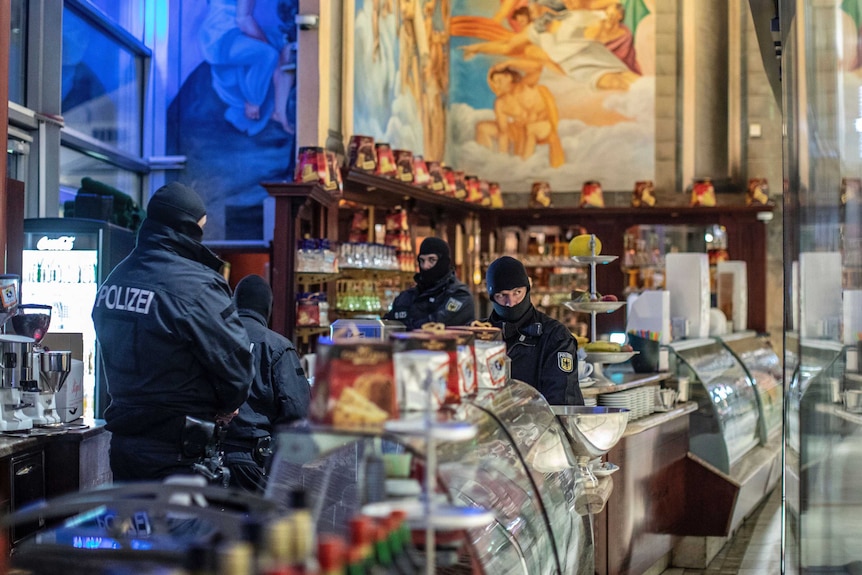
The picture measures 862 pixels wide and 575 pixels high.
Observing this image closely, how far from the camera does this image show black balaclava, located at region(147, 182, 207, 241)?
4273 millimetres

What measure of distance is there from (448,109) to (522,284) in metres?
→ 10.9

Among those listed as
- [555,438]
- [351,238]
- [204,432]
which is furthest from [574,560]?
[351,238]

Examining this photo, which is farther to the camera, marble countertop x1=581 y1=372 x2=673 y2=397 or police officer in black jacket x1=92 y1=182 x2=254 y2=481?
marble countertop x1=581 y1=372 x2=673 y2=397

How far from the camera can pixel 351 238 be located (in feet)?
32.6

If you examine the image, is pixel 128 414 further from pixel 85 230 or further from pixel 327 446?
pixel 85 230

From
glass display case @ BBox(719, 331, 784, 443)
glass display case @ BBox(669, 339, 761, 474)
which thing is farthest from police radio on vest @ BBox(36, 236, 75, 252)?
glass display case @ BBox(719, 331, 784, 443)

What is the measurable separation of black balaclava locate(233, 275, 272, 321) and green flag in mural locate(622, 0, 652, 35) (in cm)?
1164

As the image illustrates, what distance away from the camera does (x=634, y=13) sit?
15.9 meters

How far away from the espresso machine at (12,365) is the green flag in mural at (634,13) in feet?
42.0

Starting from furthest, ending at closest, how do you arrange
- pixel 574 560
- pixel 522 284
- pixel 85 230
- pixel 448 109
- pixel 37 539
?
pixel 448 109 → pixel 85 230 → pixel 522 284 → pixel 574 560 → pixel 37 539

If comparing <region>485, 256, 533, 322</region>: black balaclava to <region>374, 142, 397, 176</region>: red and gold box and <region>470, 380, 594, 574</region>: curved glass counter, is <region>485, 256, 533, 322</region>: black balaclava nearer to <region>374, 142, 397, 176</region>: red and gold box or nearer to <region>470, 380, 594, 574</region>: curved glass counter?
<region>470, 380, 594, 574</region>: curved glass counter

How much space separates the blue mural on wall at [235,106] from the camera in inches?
390

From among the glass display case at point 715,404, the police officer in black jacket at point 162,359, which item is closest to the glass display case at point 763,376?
the glass display case at point 715,404

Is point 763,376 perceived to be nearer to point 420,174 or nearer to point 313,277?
point 420,174
